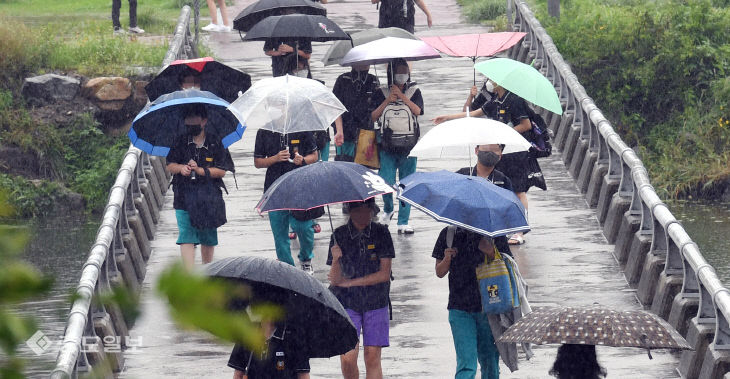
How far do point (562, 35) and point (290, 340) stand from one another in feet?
56.7

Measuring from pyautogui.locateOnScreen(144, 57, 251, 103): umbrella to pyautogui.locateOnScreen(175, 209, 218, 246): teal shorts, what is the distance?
93.4 inches

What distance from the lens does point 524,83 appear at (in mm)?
11688

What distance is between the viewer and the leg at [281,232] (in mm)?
11508

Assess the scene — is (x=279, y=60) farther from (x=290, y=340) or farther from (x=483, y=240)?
(x=290, y=340)

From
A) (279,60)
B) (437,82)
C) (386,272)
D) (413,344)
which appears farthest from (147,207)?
(437,82)

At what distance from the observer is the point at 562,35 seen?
23.0 m

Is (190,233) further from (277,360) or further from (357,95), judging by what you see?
(277,360)

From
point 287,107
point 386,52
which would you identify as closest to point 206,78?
point 386,52

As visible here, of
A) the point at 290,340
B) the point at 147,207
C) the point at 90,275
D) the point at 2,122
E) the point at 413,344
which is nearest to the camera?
the point at 290,340

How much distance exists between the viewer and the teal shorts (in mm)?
11016

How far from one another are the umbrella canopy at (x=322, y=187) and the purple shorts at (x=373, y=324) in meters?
0.72

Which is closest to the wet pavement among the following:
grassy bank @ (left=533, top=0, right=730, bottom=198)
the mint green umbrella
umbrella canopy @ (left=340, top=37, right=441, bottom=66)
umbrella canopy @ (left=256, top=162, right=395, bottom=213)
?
umbrella canopy @ (left=256, top=162, right=395, bottom=213)

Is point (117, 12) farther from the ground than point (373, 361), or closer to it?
closer to it

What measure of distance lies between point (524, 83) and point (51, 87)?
16.5 meters
